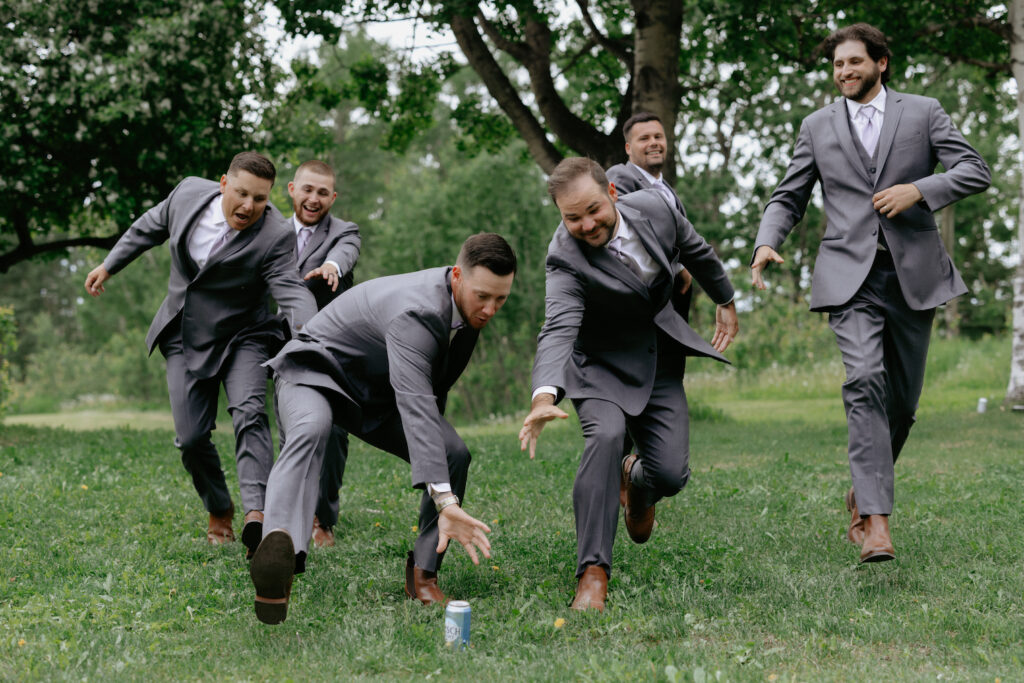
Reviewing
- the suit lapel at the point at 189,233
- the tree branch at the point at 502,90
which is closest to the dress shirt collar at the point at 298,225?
the suit lapel at the point at 189,233

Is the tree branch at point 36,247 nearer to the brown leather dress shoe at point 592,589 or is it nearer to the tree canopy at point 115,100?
the tree canopy at point 115,100

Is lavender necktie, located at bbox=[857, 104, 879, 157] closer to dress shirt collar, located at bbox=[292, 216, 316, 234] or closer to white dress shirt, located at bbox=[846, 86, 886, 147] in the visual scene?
white dress shirt, located at bbox=[846, 86, 886, 147]

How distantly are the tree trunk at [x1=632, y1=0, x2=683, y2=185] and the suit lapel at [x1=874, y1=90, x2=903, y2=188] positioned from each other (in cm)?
836

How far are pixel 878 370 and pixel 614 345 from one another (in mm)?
1398

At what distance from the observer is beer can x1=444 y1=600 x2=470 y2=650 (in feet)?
14.3

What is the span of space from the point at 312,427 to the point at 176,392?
222cm

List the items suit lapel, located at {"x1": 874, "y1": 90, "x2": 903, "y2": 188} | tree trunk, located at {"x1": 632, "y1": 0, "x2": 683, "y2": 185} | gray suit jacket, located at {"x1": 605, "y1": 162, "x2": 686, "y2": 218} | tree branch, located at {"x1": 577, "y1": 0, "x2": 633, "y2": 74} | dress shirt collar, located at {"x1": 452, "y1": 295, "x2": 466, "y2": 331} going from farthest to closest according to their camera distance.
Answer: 1. tree branch, located at {"x1": 577, "y1": 0, "x2": 633, "y2": 74}
2. tree trunk, located at {"x1": 632, "y1": 0, "x2": 683, "y2": 185}
3. gray suit jacket, located at {"x1": 605, "y1": 162, "x2": 686, "y2": 218}
4. suit lapel, located at {"x1": 874, "y1": 90, "x2": 903, "y2": 188}
5. dress shirt collar, located at {"x1": 452, "y1": 295, "x2": 466, "y2": 331}

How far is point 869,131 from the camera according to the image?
573 centimetres

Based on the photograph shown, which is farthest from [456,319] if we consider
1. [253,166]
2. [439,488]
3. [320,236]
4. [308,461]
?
[320,236]

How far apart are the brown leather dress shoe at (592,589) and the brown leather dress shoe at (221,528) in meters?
2.88

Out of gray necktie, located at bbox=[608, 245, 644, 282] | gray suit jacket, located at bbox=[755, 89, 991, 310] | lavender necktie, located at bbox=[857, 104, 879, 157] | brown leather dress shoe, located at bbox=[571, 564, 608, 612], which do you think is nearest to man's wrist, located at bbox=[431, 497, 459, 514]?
brown leather dress shoe, located at bbox=[571, 564, 608, 612]

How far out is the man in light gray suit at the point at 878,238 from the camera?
537cm

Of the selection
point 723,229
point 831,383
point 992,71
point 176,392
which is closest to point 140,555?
point 176,392

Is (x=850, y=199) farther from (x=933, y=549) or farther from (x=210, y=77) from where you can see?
(x=210, y=77)
